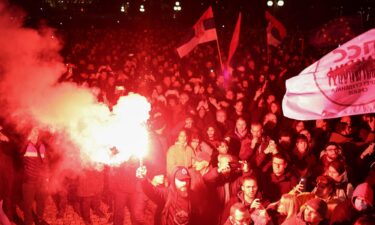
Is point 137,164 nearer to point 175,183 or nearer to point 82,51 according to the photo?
point 175,183

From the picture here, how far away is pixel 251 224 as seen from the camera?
4.63m

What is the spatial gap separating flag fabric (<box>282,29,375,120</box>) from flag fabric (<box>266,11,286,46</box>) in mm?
9188

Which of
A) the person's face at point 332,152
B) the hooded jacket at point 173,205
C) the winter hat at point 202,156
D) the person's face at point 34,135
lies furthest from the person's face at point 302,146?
the person's face at point 34,135

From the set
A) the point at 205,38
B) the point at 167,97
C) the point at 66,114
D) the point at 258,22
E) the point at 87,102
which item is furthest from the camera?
the point at 258,22

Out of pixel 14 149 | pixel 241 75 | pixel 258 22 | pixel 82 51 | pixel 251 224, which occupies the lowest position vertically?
pixel 251 224

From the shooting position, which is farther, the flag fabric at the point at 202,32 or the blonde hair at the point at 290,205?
the flag fabric at the point at 202,32

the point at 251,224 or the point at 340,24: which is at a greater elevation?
the point at 340,24

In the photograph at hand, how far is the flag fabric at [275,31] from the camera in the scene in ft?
44.9

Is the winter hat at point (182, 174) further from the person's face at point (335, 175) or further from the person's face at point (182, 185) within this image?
the person's face at point (335, 175)

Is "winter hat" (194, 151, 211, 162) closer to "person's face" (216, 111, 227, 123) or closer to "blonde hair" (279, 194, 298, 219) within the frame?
"person's face" (216, 111, 227, 123)

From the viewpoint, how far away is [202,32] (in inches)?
464

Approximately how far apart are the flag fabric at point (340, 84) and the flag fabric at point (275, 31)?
362 inches

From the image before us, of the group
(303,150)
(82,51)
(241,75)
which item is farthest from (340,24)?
(303,150)

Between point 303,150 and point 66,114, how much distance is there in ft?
12.6
